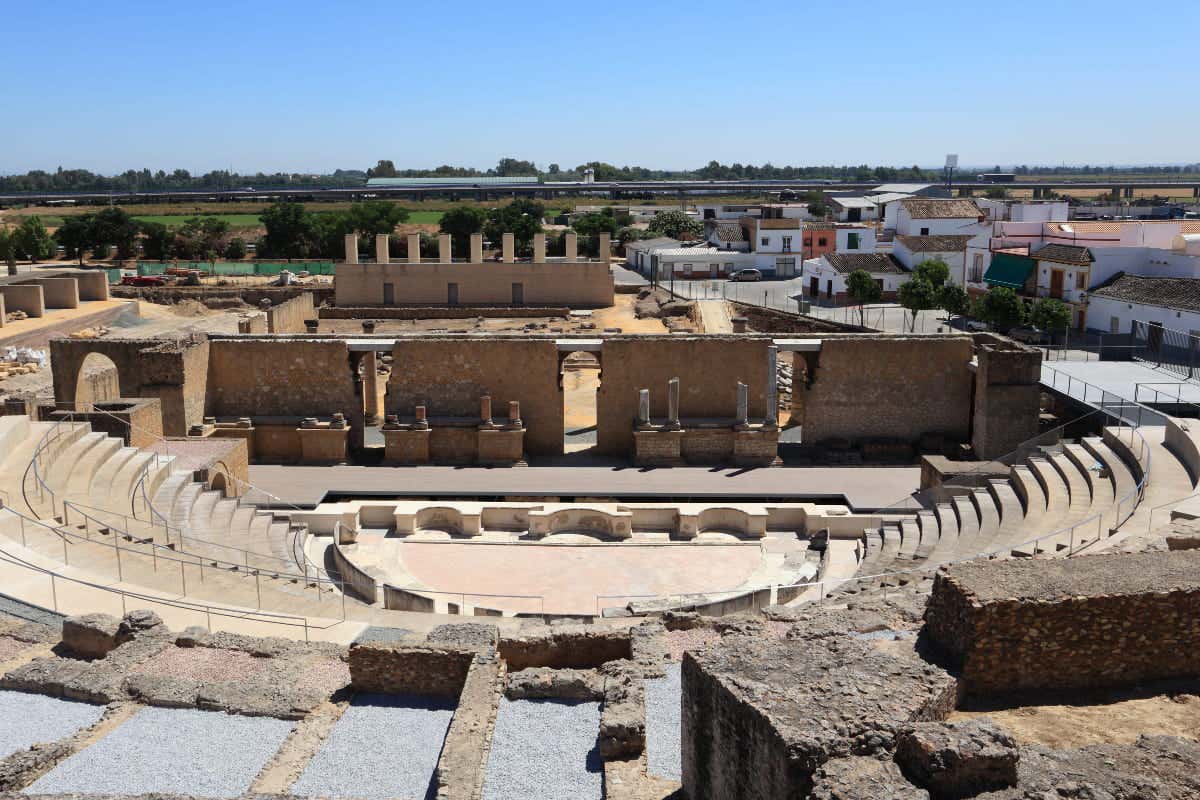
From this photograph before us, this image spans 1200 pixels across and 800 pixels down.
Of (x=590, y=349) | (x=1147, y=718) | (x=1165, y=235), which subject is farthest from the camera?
(x=1165, y=235)

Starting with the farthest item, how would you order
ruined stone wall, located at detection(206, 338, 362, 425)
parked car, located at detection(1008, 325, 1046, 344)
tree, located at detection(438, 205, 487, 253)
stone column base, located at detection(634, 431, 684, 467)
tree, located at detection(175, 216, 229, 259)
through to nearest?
tree, located at detection(438, 205, 487, 253) → tree, located at detection(175, 216, 229, 259) → parked car, located at detection(1008, 325, 1046, 344) → ruined stone wall, located at detection(206, 338, 362, 425) → stone column base, located at detection(634, 431, 684, 467)

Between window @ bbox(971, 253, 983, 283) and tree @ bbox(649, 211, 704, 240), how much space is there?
38361mm

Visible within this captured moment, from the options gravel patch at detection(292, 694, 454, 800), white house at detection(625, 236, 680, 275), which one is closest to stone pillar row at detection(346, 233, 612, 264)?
white house at detection(625, 236, 680, 275)

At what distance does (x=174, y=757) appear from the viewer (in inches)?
453

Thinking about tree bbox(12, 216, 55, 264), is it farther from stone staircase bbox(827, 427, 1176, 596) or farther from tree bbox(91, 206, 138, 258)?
stone staircase bbox(827, 427, 1176, 596)

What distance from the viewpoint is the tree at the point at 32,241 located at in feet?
244

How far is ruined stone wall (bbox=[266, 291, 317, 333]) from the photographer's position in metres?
44.1

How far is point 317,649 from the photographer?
579 inches

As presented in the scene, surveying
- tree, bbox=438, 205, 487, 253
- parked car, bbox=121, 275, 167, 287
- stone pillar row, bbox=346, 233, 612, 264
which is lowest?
parked car, bbox=121, 275, 167, 287

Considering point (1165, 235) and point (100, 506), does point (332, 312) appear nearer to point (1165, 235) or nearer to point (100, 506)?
point (100, 506)

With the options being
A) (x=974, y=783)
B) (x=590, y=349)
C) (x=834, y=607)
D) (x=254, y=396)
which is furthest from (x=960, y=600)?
(x=254, y=396)

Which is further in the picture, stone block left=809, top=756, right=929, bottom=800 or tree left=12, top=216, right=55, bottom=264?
tree left=12, top=216, right=55, bottom=264

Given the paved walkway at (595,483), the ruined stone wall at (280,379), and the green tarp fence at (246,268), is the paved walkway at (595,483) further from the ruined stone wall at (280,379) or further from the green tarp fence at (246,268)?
the green tarp fence at (246,268)

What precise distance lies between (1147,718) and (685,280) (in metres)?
54.4
